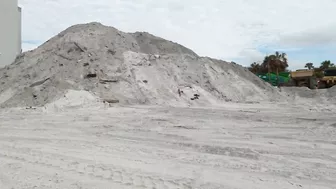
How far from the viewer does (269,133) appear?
32.2 ft

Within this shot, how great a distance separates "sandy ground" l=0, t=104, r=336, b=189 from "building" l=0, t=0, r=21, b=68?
15.3m

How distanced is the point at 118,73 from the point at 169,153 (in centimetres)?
1365

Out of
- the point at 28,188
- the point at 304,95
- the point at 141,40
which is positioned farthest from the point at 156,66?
the point at 28,188

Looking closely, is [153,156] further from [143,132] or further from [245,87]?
[245,87]

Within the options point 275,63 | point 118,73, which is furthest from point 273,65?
point 118,73

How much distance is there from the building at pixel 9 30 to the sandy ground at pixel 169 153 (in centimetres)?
1530

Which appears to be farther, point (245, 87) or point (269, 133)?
point (245, 87)

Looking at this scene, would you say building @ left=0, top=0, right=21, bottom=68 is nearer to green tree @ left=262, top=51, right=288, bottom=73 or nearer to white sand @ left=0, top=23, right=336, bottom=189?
white sand @ left=0, top=23, right=336, bottom=189

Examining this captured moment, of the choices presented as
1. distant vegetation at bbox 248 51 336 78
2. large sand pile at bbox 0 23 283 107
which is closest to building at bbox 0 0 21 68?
large sand pile at bbox 0 23 283 107

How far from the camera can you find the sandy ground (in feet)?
17.6

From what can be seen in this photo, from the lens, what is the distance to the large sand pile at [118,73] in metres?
18.5

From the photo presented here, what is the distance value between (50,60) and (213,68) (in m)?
11.5

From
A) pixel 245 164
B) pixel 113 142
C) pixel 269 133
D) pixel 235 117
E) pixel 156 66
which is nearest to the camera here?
pixel 245 164

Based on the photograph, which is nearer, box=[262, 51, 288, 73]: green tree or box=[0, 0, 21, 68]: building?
box=[0, 0, 21, 68]: building
